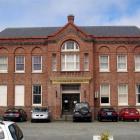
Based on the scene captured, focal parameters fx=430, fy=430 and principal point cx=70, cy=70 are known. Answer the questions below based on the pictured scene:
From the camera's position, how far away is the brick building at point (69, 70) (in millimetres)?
46250

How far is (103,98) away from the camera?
47250mm

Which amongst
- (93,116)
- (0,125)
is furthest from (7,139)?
(93,116)

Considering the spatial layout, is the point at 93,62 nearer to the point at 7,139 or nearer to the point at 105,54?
the point at 105,54

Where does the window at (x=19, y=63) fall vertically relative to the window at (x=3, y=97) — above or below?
above

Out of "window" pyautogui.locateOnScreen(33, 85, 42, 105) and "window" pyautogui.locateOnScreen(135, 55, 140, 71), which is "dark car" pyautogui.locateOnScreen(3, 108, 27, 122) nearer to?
"window" pyautogui.locateOnScreen(33, 85, 42, 105)

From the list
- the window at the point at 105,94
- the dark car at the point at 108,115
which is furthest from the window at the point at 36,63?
the dark car at the point at 108,115

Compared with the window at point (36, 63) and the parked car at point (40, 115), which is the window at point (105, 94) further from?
the parked car at point (40, 115)

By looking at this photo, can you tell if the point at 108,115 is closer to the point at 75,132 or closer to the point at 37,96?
the point at 37,96

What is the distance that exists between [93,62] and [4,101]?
1078 cm

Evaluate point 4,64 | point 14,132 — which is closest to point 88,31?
point 4,64

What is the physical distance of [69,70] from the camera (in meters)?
46.5

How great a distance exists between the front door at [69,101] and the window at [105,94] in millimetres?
2636

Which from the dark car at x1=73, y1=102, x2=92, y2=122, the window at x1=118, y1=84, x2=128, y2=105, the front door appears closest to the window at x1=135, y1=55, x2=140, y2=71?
the window at x1=118, y1=84, x2=128, y2=105

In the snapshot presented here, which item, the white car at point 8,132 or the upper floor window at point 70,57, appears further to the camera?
the upper floor window at point 70,57
